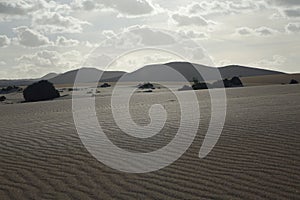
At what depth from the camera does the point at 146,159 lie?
7.38m

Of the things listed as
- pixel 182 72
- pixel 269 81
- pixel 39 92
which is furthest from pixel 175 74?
pixel 39 92

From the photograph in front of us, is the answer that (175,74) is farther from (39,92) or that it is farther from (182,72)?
(39,92)

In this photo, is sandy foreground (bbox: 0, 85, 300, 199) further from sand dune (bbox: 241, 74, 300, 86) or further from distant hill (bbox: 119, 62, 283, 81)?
distant hill (bbox: 119, 62, 283, 81)

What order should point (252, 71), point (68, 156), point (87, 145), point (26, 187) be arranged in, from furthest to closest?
point (252, 71) → point (87, 145) → point (68, 156) → point (26, 187)

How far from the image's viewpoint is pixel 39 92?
3294 cm

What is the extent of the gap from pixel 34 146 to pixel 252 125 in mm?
4653

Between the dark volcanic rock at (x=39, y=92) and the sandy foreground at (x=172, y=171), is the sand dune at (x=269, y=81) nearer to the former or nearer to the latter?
the dark volcanic rock at (x=39, y=92)

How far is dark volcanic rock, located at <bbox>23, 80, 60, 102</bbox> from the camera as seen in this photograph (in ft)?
108

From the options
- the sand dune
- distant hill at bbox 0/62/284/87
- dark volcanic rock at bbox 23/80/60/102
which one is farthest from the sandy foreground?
distant hill at bbox 0/62/284/87

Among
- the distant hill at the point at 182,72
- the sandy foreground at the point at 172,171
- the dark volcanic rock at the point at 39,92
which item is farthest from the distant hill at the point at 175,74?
the sandy foreground at the point at 172,171

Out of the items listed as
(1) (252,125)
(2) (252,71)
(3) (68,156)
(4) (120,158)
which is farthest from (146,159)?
(2) (252,71)

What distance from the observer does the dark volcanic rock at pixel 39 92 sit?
33.0m

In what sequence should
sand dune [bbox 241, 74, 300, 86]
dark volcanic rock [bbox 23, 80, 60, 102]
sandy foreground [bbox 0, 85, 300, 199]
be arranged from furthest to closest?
1. sand dune [bbox 241, 74, 300, 86]
2. dark volcanic rock [bbox 23, 80, 60, 102]
3. sandy foreground [bbox 0, 85, 300, 199]

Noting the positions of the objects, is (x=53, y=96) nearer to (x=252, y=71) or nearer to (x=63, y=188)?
(x=63, y=188)
